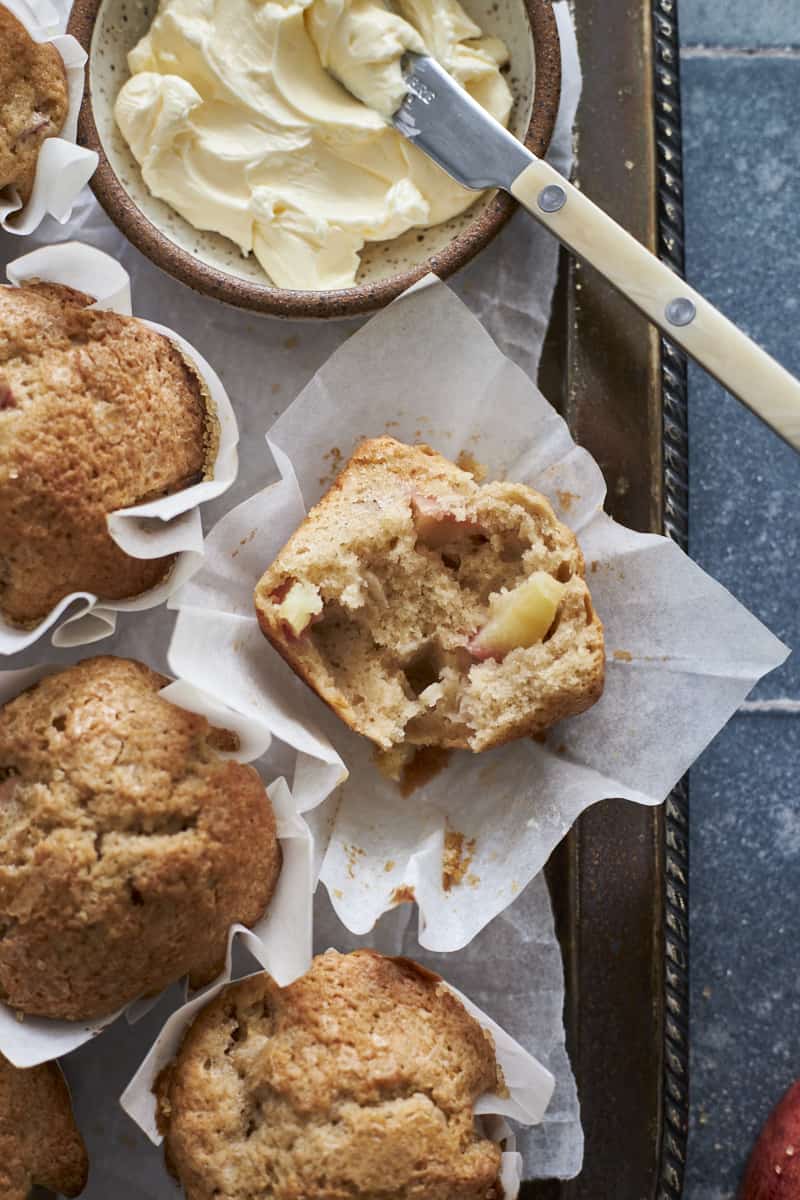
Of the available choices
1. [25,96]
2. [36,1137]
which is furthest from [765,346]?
[36,1137]

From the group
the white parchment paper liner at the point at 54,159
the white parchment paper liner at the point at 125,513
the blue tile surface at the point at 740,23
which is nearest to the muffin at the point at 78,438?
the white parchment paper liner at the point at 125,513

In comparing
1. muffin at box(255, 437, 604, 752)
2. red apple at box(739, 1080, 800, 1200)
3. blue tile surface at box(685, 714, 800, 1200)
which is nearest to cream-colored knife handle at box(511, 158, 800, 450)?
muffin at box(255, 437, 604, 752)

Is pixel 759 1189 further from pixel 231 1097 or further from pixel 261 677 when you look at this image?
pixel 261 677

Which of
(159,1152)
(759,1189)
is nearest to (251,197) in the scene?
(159,1152)

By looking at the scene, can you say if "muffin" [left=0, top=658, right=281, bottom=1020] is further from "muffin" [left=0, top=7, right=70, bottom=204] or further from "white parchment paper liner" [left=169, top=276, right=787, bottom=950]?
"muffin" [left=0, top=7, right=70, bottom=204]

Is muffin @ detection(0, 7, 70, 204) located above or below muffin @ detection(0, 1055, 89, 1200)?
above

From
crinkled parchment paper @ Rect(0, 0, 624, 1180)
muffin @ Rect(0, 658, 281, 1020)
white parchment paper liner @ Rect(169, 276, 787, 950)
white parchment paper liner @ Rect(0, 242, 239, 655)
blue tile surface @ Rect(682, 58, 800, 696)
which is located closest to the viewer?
muffin @ Rect(0, 658, 281, 1020)
